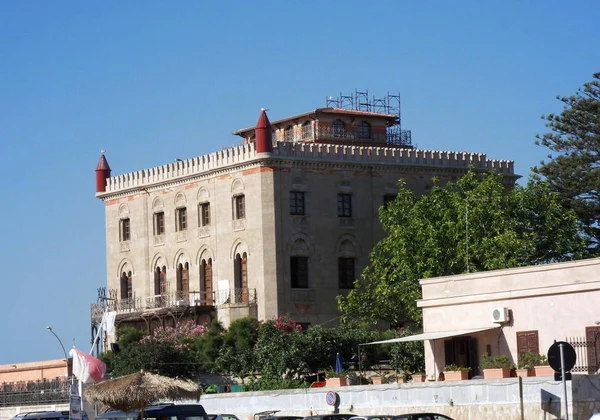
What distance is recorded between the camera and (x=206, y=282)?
72250mm

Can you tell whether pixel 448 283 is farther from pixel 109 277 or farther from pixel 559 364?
pixel 109 277

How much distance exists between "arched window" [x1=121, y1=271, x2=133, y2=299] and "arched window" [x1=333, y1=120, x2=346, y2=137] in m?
14.0

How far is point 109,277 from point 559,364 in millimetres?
50206

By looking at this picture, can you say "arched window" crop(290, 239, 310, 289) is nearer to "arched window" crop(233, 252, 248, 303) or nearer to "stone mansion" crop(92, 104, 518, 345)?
"stone mansion" crop(92, 104, 518, 345)

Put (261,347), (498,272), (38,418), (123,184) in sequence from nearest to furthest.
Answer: (38,418) < (498,272) < (261,347) < (123,184)

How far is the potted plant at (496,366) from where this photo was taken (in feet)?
126

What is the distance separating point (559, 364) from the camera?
31672 millimetres

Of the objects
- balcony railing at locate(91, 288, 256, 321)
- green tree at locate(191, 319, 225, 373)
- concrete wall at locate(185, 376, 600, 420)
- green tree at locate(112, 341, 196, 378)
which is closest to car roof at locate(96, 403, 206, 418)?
Result: concrete wall at locate(185, 376, 600, 420)

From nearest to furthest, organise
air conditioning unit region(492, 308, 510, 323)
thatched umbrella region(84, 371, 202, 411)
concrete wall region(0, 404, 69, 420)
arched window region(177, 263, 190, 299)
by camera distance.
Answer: thatched umbrella region(84, 371, 202, 411) → air conditioning unit region(492, 308, 510, 323) → concrete wall region(0, 404, 69, 420) → arched window region(177, 263, 190, 299)

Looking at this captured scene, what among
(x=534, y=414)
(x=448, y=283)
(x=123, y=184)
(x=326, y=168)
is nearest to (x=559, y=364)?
(x=534, y=414)

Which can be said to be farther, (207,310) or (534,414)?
(207,310)

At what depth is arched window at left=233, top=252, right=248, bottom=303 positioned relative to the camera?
69125 mm

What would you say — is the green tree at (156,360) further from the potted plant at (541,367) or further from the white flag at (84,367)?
the potted plant at (541,367)

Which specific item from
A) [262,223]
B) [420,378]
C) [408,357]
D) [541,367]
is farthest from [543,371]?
[262,223]
